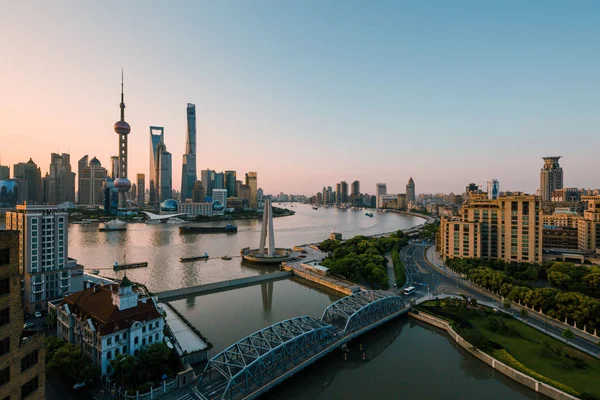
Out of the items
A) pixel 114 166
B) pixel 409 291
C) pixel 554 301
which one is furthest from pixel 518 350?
pixel 114 166

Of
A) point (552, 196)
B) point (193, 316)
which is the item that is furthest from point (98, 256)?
point (552, 196)

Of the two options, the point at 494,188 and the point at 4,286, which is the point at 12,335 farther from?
the point at 494,188

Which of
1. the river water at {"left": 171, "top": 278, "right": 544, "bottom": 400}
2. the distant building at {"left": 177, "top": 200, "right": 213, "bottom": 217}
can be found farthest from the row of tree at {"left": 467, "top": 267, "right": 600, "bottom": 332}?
the distant building at {"left": 177, "top": 200, "right": 213, "bottom": 217}

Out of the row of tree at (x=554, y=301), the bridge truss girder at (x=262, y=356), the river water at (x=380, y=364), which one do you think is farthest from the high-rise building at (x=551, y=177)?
the bridge truss girder at (x=262, y=356)

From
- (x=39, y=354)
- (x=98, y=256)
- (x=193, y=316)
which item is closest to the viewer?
(x=39, y=354)

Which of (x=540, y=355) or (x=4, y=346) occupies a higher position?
(x=4, y=346)

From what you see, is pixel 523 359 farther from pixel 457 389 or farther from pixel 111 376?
pixel 111 376

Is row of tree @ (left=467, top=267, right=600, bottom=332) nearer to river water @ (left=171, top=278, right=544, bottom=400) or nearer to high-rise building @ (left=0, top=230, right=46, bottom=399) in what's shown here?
river water @ (left=171, top=278, right=544, bottom=400)
